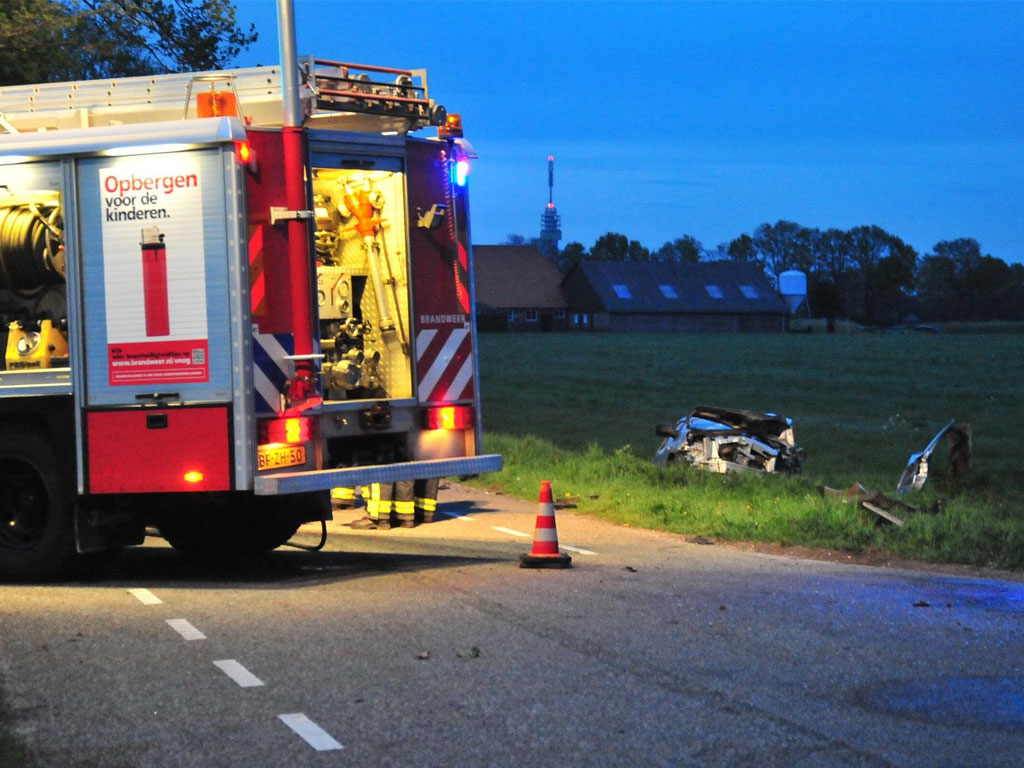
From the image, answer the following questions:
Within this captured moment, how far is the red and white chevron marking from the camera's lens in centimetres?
1100

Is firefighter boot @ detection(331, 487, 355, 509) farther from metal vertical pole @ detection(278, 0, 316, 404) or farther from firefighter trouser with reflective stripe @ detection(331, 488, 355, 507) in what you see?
metal vertical pole @ detection(278, 0, 316, 404)

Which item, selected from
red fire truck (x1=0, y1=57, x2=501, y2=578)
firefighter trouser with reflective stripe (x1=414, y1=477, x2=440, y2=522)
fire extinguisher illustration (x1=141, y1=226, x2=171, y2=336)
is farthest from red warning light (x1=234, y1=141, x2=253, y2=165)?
firefighter trouser with reflective stripe (x1=414, y1=477, x2=440, y2=522)

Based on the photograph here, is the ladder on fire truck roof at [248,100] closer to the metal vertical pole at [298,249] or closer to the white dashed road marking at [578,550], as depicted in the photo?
the metal vertical pole at [298,249]

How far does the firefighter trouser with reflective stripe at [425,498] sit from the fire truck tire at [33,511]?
4.49 meters

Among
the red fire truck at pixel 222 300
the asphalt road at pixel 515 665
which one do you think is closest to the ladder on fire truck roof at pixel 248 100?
the red fire truck at pixel 222 300

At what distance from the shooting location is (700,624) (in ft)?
28.0

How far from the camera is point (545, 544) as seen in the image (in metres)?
10.9

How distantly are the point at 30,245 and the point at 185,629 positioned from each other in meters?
3.39

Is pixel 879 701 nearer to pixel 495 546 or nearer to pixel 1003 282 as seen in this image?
pixel 495 546

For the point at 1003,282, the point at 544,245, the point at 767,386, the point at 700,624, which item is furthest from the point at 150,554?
the point at 544,245

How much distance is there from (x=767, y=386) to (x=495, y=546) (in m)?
30.1

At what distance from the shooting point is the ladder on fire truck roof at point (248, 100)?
1038cm

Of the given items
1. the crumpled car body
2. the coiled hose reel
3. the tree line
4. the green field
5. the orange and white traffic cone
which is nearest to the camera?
the coiled hose reel

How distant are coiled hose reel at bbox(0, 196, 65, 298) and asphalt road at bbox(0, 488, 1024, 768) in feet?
7.24
